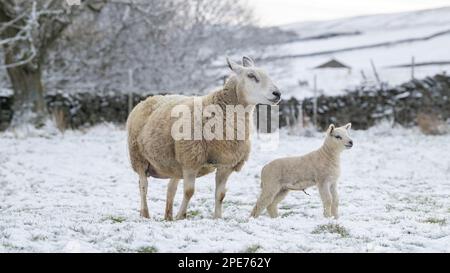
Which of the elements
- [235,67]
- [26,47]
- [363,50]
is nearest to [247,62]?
[235,67]

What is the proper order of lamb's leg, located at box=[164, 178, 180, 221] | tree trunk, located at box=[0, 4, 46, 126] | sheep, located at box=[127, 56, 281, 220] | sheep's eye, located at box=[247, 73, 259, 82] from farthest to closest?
1. tree trunk, located at box=[0, 4, 46, 126]
2. lamb's leg, located at box=[164, 178, 180, 221]
3. sheep's eye, located at box=[247, 73, 259, 82]
4. sheep, located at box=[127, 56, 281, 220]

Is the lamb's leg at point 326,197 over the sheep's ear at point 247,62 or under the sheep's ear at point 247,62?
under

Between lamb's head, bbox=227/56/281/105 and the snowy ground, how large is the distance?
135 centimetres

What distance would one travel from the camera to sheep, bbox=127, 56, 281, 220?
7.89 m

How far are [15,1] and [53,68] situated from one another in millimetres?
5305

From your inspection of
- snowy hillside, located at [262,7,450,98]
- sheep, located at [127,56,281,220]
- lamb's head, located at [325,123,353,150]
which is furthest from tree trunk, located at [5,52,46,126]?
lamb's head, located at [325,123,353,150]

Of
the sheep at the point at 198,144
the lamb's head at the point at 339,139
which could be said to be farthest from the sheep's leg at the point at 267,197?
the lamb's head at the point at 339,139

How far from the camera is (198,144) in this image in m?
7.83

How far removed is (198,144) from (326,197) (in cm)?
168

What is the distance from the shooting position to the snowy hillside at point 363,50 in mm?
28672

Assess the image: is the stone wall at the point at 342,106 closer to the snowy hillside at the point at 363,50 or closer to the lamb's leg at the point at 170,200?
the snowy hillside at the point at 363,50

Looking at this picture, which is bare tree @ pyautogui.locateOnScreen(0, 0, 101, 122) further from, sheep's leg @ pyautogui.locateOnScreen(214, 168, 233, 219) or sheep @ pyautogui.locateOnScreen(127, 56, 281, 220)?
sheep's leg @ pyautogui.locateOnScreen(214, 168, 233, 219)

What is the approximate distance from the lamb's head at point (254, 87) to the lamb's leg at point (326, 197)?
1247 millimetres
